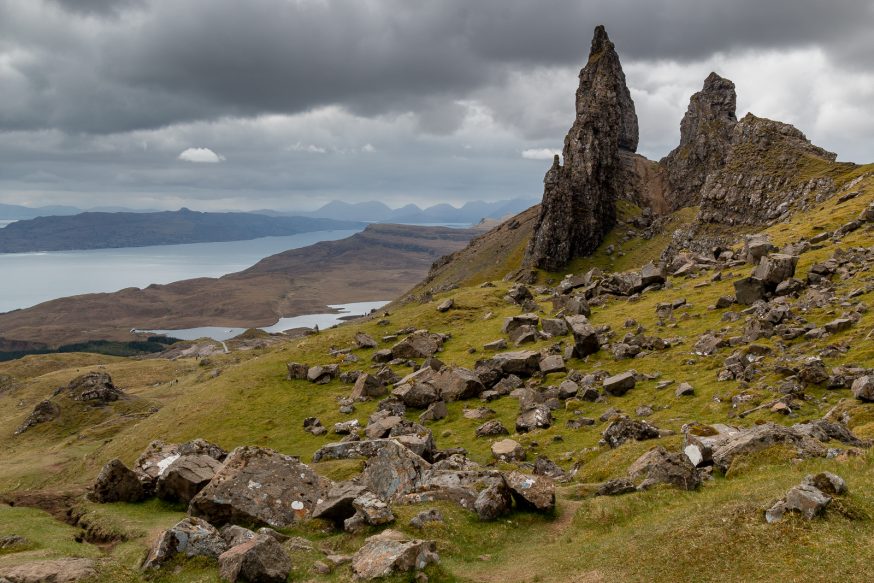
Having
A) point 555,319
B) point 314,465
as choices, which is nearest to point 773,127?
point 555,319

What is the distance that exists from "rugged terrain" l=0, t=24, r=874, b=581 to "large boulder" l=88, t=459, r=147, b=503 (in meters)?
0.15

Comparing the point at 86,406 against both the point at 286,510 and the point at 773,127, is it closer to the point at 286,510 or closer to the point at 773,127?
the point at 286,510

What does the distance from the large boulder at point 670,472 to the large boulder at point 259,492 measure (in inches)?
743

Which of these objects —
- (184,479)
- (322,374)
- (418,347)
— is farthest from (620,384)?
(322,374)

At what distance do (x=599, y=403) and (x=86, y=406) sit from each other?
12070 cm

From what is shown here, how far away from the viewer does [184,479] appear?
1467 inches

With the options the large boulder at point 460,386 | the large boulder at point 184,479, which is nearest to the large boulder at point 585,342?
the large boulder at point 460,386

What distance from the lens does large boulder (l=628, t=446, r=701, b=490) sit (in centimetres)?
2845

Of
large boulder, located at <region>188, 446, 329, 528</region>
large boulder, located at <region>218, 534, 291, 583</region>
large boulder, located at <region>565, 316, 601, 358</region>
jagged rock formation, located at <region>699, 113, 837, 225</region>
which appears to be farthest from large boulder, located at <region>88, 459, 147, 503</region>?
jagged rock formation, located at <region>699, 113, 837, 225</region>

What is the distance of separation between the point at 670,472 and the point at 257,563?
20956 millimetres

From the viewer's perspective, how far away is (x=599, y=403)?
53.9 meters

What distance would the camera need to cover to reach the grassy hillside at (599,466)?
1964 centimetres

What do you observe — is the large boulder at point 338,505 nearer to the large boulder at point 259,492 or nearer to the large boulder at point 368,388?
the large boulder at point 259,492

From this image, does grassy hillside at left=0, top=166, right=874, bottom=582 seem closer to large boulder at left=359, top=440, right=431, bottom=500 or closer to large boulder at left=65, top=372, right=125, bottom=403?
large boulder at left=359, top=440, right=431, bottom=500
